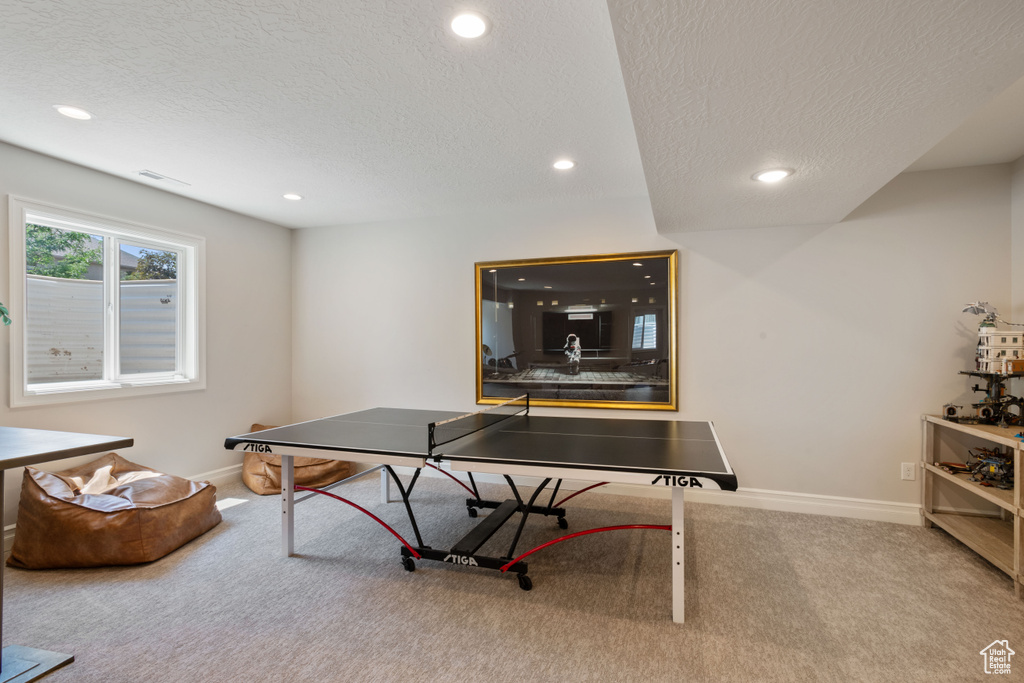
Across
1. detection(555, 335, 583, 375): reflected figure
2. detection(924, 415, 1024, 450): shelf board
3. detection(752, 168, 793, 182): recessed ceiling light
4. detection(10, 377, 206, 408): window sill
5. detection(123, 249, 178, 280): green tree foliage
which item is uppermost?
detection(752, 168, 793, 182): recessed ceiling light

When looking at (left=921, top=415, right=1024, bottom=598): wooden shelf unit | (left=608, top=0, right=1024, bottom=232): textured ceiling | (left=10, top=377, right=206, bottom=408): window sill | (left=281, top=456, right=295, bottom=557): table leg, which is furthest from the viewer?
(left=10, top=377, right=206, bottom=408): window sill

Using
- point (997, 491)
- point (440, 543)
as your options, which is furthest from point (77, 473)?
point (997, 491)

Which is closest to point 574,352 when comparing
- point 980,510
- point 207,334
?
point 980,510

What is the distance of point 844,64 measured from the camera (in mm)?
1412

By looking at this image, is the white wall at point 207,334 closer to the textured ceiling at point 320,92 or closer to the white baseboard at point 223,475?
the white baseboard at point 223,475

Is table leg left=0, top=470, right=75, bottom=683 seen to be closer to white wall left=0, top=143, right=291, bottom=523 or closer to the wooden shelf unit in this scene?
white wall left=0, top=143, right=291, bottom=523

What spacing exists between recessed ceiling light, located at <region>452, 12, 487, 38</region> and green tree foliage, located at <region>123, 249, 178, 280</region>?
11.1 feet

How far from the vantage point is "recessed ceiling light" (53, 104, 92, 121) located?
91.1 inches

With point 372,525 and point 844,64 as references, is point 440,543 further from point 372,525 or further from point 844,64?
point 844,64

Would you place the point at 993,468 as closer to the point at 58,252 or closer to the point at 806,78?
the point at 806,78

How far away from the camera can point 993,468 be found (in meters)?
2.66

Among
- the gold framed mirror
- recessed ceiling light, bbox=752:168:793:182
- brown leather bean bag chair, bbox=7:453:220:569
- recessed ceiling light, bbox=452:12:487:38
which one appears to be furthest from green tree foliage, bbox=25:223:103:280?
recessed ceiling light, bbox=752:168:793:182

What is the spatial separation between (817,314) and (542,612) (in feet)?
9.26

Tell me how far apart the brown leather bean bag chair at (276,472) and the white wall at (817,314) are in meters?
1.20
